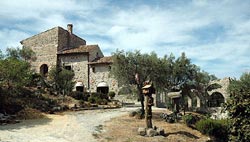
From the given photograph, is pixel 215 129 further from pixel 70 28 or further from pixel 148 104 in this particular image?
pixel 70 28

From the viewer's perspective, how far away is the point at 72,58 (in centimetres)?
5169

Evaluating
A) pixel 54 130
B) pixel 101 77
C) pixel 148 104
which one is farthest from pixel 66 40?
pixel 148 104

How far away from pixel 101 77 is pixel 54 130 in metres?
28.7

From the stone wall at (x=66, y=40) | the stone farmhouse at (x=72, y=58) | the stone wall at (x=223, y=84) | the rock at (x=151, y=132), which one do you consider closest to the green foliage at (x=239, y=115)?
the rock at (x=151, y=132)

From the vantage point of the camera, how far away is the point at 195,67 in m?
38.5

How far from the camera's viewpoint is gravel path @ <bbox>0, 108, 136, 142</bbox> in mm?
18422

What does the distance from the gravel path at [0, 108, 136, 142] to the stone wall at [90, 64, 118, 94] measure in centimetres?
2206

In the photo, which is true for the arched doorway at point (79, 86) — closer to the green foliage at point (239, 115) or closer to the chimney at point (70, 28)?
the chimney at point (70, 28)

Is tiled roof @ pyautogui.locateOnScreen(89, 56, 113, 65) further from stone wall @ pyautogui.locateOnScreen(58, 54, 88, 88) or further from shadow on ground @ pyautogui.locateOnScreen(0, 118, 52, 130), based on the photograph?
shadow on ground @ pyautogui.locateOnScreen(0, 118, 52, 130)

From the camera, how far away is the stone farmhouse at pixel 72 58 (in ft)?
163

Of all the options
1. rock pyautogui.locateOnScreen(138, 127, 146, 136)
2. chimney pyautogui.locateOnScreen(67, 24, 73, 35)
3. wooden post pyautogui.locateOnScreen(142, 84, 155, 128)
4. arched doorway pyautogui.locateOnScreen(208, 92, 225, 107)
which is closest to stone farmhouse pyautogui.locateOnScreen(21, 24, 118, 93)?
chimney pyautogui.locateOnScreen(67, 24, 73, 35)

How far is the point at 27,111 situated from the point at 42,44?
27659mm

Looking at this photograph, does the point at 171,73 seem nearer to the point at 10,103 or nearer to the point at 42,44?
the point at 10,103

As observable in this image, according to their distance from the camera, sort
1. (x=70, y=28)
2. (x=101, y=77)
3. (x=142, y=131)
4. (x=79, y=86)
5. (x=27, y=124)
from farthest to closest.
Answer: (x=70, y=28) < (x=79, y=86) < (x=101, y=77) < (x=27, y=124) < (x=142, y=131)
